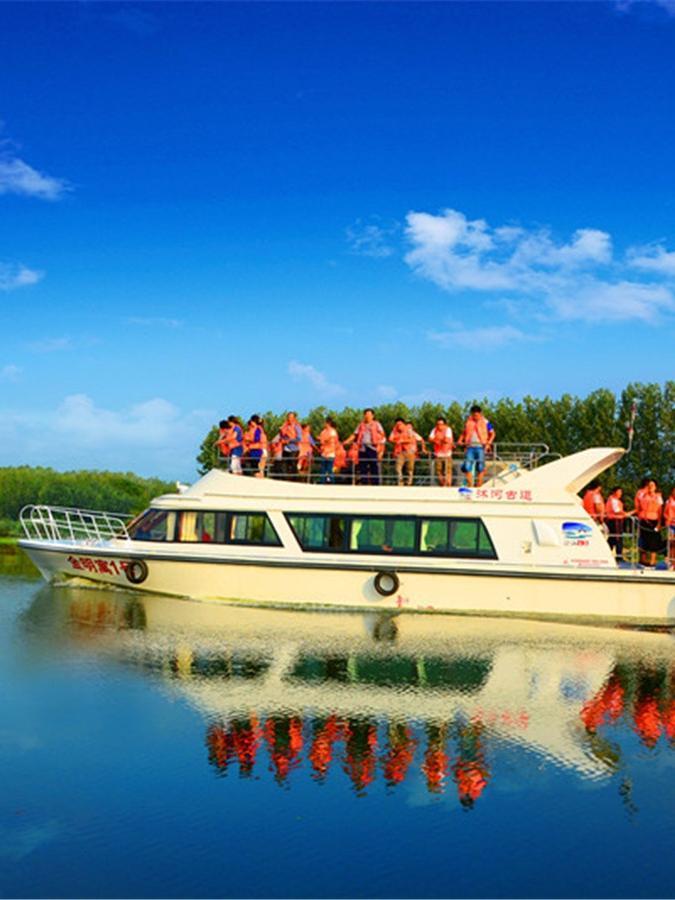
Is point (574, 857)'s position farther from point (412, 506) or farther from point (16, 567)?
point (16, 567)

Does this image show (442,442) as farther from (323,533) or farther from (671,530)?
(671,530)

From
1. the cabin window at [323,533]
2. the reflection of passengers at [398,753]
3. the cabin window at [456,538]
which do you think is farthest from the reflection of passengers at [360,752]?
the cabin window at [323,533]

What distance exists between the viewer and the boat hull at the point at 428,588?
71.3ft

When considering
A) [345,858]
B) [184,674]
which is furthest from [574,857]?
[184,674]

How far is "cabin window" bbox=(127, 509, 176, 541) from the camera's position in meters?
23.7

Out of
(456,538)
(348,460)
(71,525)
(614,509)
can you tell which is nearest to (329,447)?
(348,460)

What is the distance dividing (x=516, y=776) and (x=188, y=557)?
1295cm

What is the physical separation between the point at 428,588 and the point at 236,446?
6246 mm

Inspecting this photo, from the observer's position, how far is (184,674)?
16281 mm

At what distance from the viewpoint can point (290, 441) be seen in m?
24.6

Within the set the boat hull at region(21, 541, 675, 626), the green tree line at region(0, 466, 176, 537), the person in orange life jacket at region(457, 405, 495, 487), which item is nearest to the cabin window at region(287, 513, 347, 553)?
the boat hull at region(21, 541, 675, 626)

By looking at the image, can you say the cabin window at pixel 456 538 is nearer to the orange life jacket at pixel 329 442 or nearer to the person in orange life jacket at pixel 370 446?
the person in orange life jacket at pixel 370 446

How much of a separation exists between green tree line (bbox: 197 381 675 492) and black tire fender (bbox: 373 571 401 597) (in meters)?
24.7

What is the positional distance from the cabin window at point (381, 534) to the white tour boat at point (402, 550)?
0.02 meters
